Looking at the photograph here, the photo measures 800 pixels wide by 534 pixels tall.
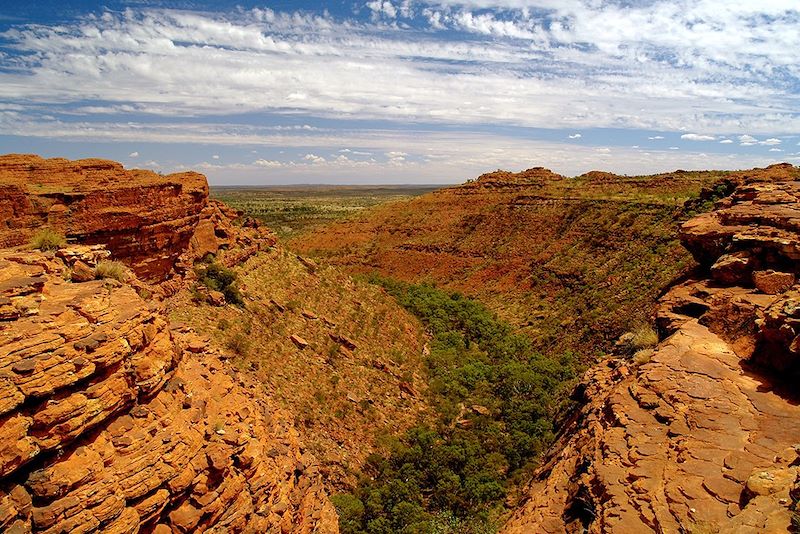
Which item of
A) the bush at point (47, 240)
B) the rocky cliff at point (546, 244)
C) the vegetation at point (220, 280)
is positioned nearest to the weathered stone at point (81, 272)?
the bush at point (47, 240)

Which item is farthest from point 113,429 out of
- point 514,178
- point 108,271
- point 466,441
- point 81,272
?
point 514,178

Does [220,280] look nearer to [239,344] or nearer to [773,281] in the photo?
[239,344]

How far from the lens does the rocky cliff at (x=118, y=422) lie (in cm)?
676

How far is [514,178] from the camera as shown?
217ft

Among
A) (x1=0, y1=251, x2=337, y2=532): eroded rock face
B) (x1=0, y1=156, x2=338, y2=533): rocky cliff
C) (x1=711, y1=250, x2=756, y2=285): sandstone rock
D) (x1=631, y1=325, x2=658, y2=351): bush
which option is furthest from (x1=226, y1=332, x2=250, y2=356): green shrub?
(x1=711, y1=250, x2=756, y2=285): sandstone rock

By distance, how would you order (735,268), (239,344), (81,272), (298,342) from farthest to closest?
(298,342) → (239,344) → (735,268) → (81,272)

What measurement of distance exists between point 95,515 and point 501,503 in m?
14.4

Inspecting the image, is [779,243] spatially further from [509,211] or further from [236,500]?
[509,211]

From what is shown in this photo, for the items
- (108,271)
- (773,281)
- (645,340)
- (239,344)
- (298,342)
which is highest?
(108,271)

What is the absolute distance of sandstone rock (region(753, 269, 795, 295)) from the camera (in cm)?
1132

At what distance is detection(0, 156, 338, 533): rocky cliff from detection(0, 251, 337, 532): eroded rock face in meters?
0.02

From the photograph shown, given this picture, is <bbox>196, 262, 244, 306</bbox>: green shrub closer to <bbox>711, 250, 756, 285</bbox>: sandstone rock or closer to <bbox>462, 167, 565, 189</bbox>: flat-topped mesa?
Answer: <bbox>711, 250, 756, 285</bbox>: sandstone rock

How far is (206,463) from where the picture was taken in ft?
30.3

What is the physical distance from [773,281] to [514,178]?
56305 mm
